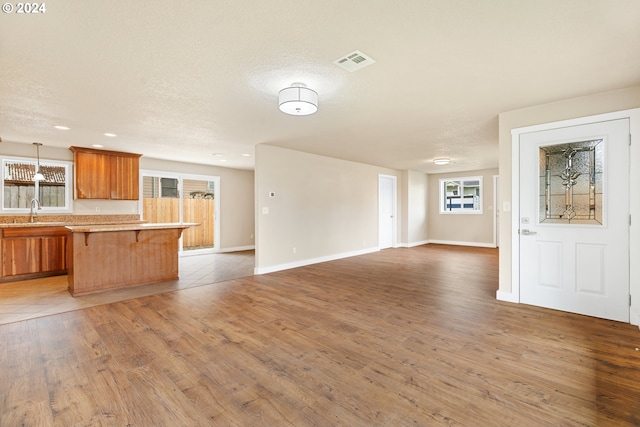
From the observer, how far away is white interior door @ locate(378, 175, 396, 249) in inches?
329

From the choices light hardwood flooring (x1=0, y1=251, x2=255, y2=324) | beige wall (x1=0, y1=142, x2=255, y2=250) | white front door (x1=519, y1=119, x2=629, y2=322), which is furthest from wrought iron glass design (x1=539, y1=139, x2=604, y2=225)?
beige wall (x1=0, y1=142, x2=255, y2=250)

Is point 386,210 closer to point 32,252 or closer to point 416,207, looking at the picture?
point 416,207

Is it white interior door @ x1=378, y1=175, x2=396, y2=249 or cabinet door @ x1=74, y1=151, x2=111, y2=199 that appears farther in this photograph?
white interior door @ x1=378, y1=175, x2=396, y2=249

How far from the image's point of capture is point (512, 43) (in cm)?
211

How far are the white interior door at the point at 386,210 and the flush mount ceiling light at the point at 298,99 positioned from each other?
5.72 meters

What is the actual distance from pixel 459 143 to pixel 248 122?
3.87 m

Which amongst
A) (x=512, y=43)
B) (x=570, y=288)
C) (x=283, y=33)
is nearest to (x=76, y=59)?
(x=283, y=33)

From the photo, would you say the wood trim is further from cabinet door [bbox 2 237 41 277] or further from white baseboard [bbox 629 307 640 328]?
white baseboard [bbox 629 307 640 328]

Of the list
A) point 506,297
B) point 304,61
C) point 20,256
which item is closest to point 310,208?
point 506,297

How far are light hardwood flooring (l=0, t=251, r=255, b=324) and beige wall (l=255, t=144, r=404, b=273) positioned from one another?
0.90m

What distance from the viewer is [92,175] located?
19.0 feet

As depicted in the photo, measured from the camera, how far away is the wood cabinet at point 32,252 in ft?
15.8

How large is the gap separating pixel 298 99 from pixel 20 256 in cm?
580

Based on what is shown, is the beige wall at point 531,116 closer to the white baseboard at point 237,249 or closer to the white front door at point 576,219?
the white front door at point 576,219
